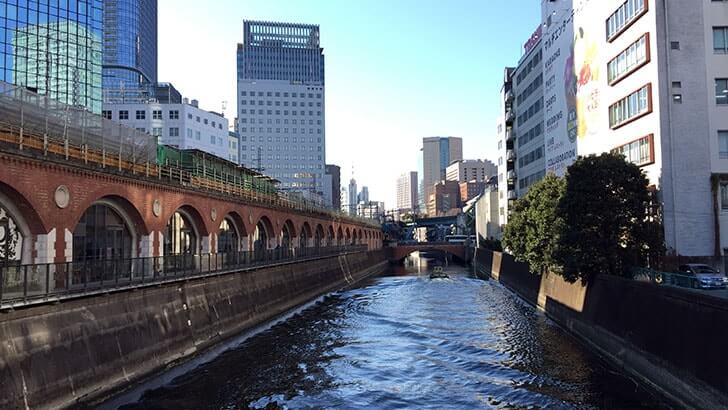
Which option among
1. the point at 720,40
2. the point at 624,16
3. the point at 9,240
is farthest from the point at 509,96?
the point at 9,240

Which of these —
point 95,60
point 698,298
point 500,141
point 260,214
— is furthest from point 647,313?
point 95,60

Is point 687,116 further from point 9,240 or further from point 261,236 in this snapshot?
point 261,236

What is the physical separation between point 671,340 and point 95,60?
105 metres

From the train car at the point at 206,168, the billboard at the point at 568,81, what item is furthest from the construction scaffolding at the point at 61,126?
the billboard at the point at 568,81

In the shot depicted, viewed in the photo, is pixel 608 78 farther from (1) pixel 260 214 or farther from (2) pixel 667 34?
(1) pixel 260 214

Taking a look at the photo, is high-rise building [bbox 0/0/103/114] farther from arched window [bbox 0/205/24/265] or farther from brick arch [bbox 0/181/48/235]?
brick arch [bbox 0/181/48/235]

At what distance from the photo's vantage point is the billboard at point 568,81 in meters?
49.8

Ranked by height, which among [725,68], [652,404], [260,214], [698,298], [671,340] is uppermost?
[725,68]

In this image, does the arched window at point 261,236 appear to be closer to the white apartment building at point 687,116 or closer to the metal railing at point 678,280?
the white apartment building at point 687,116

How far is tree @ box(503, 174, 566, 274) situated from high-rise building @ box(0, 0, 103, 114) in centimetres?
6669

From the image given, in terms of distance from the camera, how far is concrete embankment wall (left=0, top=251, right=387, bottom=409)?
55.9ft

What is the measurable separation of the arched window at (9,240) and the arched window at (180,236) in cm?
1351

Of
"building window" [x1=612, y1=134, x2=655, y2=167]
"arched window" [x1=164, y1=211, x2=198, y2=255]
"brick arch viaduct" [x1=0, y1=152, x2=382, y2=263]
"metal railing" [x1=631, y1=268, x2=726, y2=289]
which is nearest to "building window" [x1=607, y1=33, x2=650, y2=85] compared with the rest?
"building window" [x1=612, y1=134, x2=655, y2=167]

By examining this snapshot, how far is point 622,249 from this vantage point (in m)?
31.2
